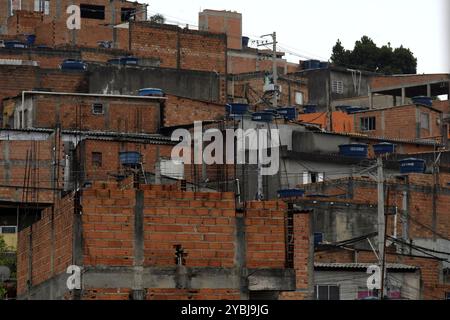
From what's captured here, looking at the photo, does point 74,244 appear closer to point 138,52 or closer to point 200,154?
point 200,154

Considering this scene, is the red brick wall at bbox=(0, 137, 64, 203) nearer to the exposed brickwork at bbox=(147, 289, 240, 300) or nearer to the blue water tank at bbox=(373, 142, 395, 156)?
the blue water tank at bbox=(373, 142, 395, 156)

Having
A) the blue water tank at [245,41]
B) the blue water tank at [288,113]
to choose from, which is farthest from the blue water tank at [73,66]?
the blue water tank at [245,41]

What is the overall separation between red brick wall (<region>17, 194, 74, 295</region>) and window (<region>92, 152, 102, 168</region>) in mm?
32994

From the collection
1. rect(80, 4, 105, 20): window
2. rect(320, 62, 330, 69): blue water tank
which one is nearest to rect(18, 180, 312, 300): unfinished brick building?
rect(80, 4, 105, 20): window

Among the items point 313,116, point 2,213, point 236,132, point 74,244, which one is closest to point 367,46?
point 313,116

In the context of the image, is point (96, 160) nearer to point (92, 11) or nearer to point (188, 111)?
point (188, 111)

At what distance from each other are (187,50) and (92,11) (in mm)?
10979

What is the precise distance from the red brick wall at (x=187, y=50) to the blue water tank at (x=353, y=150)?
15.5 metres

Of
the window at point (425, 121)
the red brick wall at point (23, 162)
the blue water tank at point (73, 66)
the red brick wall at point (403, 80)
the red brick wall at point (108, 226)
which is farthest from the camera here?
the red brick wall at point (403, 80)

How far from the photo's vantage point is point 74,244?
1847 centimetres

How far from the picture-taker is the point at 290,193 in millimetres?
52375

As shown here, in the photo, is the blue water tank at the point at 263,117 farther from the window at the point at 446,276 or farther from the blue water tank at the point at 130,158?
the window at the point at 446,276

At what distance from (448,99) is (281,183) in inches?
1039

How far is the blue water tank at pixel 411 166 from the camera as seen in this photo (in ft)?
191
